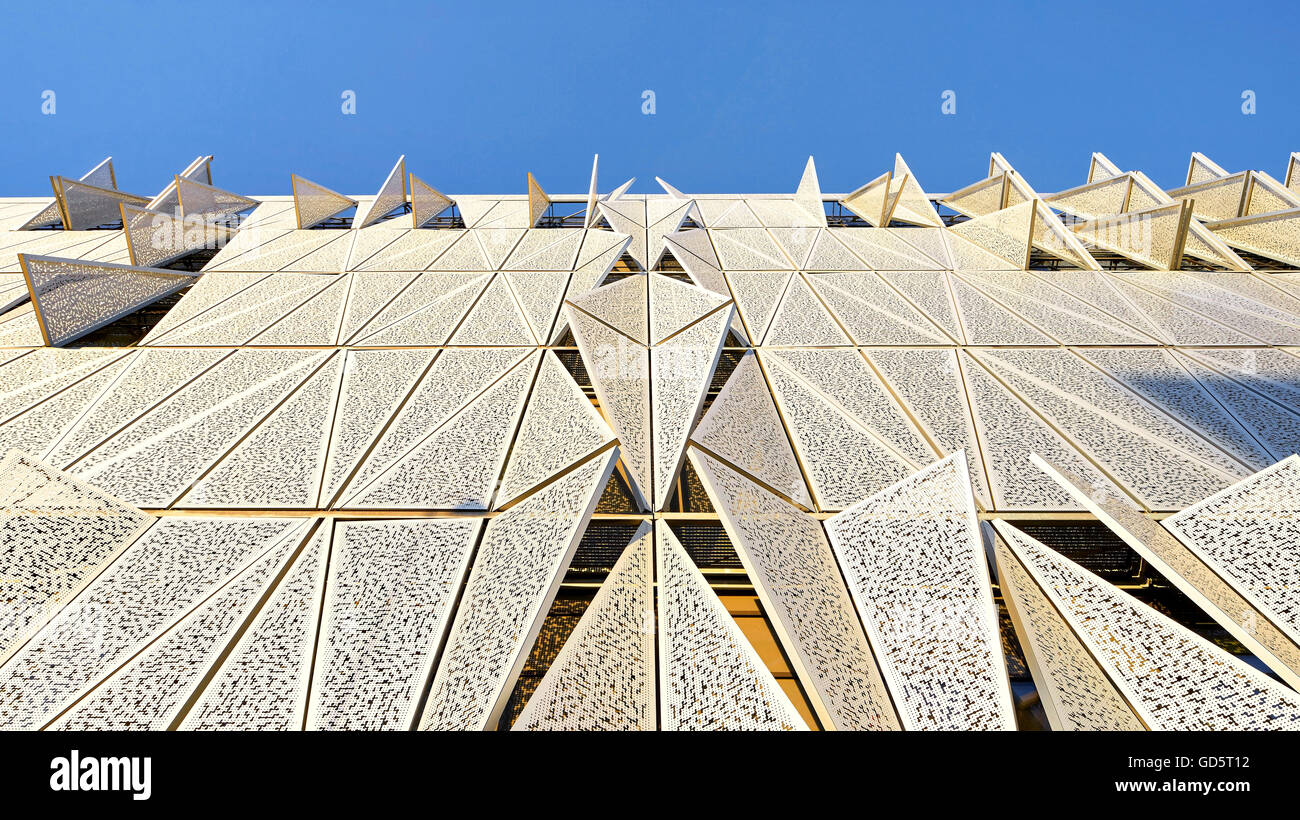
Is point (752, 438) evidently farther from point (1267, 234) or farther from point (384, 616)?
point (1267, 234)

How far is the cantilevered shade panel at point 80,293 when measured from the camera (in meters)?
7.32

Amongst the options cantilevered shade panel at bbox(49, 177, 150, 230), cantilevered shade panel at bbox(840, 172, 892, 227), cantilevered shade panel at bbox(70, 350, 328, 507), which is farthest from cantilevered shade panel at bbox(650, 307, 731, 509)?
cantilevered shade panel at bbox(49, 177, 150, 230)

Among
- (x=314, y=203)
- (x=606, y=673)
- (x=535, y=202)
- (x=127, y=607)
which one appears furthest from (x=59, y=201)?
(x=606, y=673)

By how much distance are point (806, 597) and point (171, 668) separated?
3937 millimetres

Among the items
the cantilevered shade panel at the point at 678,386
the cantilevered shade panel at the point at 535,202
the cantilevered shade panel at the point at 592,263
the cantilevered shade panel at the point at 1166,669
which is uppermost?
the cantilevered shade panel at the point at 535,202

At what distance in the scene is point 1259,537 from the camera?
3609 millimetres

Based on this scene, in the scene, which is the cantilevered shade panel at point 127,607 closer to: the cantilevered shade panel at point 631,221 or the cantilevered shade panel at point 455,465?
the cantilevered shade panel at point 455,465

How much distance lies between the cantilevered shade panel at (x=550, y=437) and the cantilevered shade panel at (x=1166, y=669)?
3.47 meters

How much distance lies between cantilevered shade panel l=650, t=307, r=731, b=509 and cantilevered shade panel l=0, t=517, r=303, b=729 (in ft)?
10.1

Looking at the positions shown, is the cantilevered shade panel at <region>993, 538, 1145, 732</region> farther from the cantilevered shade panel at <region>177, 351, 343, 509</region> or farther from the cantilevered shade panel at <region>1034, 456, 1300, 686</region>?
the cantilevered shade panel at <region>177, 351, 343, 509</region>

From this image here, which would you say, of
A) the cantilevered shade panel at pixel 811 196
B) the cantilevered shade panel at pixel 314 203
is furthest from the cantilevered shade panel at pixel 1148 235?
the cantilevered shade panel at pixel 314 203
